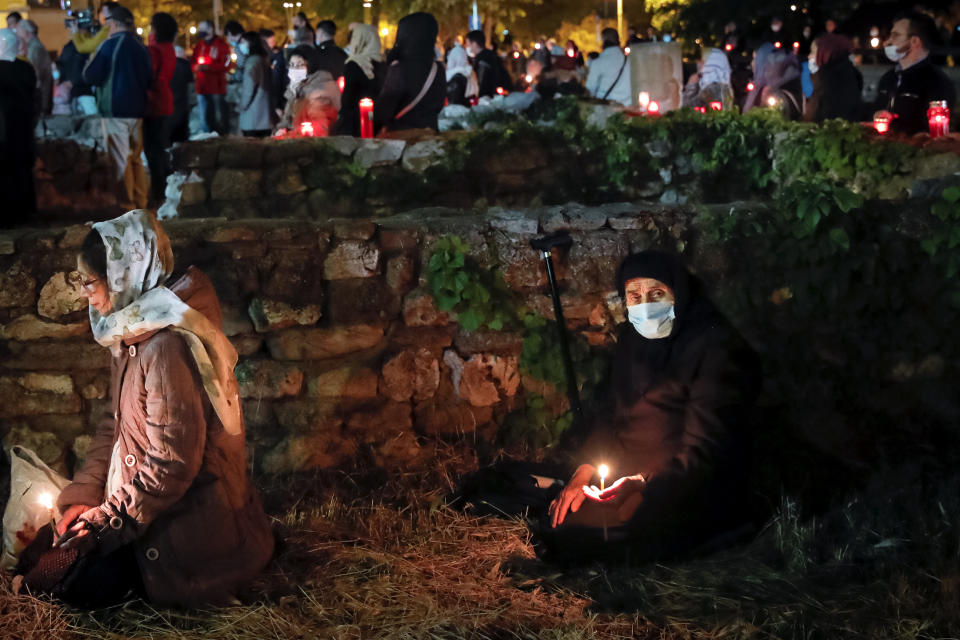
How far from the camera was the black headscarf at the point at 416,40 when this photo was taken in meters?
8.60

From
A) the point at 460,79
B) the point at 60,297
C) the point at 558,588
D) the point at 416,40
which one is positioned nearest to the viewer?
the point at 558,588

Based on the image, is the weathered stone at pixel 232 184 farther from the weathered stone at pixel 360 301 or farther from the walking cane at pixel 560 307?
the walking cane at pixel 560 307

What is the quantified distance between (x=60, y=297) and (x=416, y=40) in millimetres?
4414

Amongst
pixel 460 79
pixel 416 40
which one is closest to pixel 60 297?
pixel 416 40

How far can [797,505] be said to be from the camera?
4531 millimetres

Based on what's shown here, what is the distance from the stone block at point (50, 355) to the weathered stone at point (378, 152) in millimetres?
2881

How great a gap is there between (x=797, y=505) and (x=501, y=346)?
1.62m

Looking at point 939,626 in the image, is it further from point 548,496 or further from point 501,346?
point 501,346

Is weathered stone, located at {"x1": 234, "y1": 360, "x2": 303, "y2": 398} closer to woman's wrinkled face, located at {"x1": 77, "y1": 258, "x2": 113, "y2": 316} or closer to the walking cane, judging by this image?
the walking cane

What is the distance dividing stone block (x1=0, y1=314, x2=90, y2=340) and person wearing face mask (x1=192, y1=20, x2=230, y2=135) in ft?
24.2

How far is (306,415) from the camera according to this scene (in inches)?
207

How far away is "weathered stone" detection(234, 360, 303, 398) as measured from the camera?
517cm

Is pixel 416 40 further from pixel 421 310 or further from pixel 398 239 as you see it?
pixel 421 310

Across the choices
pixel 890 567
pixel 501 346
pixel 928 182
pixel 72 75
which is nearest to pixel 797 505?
pixel 890 567
